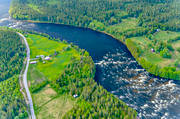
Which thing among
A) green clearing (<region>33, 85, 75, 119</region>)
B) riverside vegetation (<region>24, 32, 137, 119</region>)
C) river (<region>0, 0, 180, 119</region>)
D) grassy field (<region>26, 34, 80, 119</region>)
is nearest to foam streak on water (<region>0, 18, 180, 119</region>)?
river (<region>0, 0, 180, 119</region>)

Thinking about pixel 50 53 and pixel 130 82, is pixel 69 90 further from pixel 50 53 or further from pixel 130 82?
pixel 50 53

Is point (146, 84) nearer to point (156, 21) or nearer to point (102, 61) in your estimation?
point (102, 61)

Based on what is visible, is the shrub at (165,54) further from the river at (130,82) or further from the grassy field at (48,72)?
the grassy field at (48,72)

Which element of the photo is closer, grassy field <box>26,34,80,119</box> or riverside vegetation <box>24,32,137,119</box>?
riverside vegetation <box>24,32,137,119</box>

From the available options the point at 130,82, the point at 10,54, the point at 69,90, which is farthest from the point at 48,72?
the point at 130,82

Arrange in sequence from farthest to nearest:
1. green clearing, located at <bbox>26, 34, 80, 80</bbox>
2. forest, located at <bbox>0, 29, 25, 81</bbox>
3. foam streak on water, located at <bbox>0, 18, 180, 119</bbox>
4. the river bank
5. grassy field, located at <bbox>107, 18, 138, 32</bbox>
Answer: grassy field, located at <bbox>107, 18, 138, 32</bbox>, green clearing, located at <bbox>26, 34, 80, 80</bbox>, forest, located at <bbox>0, 29, 25, 81</bbox>, the river bank, foam streak on water, located at <bbox>0, 18, 180, 119</bbox>

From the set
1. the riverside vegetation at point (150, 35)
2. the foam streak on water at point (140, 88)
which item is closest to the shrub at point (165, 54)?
the riverside vegetation at point (150, 35)

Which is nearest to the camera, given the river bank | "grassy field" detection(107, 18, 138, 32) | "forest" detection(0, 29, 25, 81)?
the river bank

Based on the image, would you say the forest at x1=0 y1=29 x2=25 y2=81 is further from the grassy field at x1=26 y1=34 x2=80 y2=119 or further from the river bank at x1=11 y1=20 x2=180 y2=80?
the river bank at x1=11 y1=20 x2=180 y2=80

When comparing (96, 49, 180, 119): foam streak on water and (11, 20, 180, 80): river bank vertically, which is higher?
(11, 20, 180, 80): river bank
